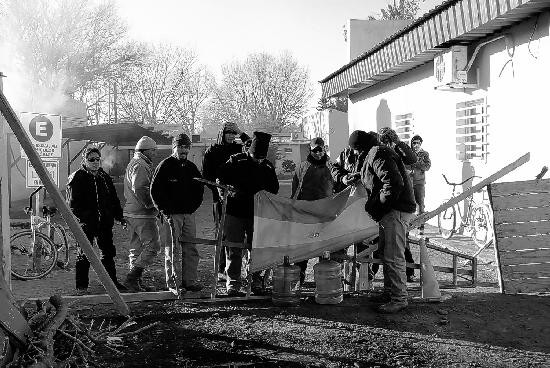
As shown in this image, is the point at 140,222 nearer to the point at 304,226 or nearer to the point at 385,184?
the point at 304,226

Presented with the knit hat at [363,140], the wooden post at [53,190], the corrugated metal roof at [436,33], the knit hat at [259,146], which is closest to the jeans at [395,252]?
the knit hat at [363,140]

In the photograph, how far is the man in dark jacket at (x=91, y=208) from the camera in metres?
7.55

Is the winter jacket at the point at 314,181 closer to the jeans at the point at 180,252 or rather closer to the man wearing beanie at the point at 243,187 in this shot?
the man wearing beanie at the point at 243,187

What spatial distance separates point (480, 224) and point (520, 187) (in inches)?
146

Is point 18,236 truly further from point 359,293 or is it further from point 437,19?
point 437,19

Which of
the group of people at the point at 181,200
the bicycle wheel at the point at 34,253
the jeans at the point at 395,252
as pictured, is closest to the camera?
the jeans at the point at 395,252

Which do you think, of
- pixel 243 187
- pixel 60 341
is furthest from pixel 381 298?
pixel 60 341

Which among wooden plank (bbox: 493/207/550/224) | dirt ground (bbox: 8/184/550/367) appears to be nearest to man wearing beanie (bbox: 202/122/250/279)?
dirt ground (bbox: 8/184/550/367)

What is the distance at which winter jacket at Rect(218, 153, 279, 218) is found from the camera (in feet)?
24.1

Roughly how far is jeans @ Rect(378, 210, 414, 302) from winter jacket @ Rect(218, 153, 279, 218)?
1646 millimetres

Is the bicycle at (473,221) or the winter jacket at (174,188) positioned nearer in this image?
the winter jacket at (174,188)

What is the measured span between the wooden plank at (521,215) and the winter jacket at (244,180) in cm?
293

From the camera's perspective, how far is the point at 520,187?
7.40 m

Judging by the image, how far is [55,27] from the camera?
40031mm
